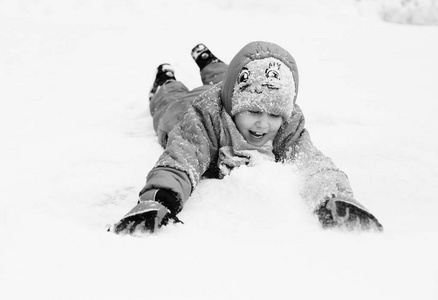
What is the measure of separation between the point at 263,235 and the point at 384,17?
4479 mm

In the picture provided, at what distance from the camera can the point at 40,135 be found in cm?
217

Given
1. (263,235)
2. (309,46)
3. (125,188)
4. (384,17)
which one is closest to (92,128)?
(125,188)

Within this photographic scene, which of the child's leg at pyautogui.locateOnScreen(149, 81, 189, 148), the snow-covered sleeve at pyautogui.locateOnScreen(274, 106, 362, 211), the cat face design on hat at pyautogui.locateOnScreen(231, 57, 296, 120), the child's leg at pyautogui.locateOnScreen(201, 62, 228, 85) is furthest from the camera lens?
the child's leg at pyautogui.locateOnScreen(201, 62, 228, 85)

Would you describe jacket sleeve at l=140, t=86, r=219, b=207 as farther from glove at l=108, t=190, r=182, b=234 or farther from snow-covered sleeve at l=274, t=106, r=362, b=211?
snow-covered sleeve at l=274, t=106, r=362, b=211

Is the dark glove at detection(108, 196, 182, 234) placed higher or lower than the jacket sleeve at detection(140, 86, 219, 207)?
lower

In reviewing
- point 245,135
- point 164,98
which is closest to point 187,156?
point 245,135

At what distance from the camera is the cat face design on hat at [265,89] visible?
172 cm

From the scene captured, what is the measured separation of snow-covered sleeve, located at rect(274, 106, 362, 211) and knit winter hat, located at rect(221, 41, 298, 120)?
9cm

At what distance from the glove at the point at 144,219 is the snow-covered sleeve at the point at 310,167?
16.6 inches

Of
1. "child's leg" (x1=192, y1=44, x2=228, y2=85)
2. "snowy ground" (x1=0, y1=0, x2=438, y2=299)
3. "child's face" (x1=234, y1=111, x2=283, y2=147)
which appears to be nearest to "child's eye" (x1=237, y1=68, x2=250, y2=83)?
"child's face" (x1=234, y1=111, x2=283, y2=147)

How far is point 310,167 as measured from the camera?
163cm

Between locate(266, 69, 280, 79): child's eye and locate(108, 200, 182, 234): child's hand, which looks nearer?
locate(108, 200, 182, 234): child's hand

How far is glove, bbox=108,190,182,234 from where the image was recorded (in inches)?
48.2

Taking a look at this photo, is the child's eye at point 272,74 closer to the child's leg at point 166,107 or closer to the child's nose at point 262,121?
the child's nose at point 262,121
